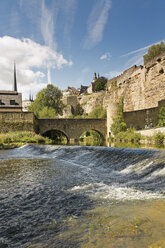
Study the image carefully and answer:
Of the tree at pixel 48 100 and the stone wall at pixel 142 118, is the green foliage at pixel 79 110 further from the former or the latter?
the stone wall at pixel 142 118

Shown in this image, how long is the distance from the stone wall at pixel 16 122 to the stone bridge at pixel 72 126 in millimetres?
3582

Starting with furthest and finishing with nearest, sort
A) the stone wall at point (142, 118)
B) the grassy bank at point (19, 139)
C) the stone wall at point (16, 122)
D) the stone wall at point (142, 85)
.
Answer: the stone wall at point (142, 85) → the stone wall at point (142, 118) → the stone wall at point (16, 122) → the grassy bank at point (19, 139)

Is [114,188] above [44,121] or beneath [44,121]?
beneath

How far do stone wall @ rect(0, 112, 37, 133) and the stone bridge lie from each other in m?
3.58

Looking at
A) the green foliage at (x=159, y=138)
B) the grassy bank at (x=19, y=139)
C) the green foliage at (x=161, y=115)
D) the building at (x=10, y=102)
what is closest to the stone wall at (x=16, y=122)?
the grassy bank at (x=19, y=139)

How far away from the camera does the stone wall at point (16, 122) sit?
988 inches

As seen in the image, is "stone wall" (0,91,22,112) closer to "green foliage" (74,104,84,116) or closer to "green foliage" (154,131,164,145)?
"green foliage" (154,131,164,145)

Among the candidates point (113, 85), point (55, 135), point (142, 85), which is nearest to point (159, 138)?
point (142, 85)

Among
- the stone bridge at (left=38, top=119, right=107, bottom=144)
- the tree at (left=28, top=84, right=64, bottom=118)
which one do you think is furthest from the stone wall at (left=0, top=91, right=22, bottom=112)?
the tree at (left=28, top=84, right=64, bottom=118)

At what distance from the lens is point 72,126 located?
30422mm

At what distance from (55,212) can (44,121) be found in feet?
88.7

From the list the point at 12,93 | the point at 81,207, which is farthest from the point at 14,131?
the point at 81,207

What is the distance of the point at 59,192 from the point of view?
3832mm

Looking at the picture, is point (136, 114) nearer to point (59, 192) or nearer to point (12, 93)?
point (12, 93)
